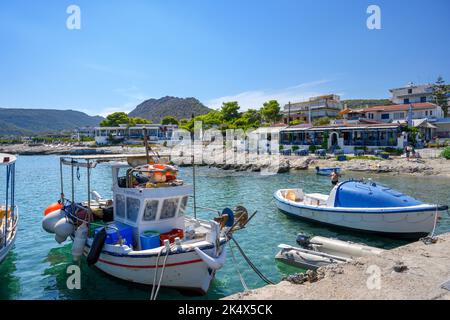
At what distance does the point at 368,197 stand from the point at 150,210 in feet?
34.4

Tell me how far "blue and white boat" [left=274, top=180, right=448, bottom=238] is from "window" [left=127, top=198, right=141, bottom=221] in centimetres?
1008

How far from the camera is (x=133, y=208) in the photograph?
36.9 ft

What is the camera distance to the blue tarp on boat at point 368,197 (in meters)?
15.6

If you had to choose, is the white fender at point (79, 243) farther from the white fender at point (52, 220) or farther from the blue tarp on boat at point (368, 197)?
the blue tarp on boat at point (368, 197)

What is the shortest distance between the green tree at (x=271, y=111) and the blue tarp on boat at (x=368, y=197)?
6722 cm

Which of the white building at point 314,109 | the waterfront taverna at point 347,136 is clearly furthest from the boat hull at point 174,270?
the white building at point 314,109

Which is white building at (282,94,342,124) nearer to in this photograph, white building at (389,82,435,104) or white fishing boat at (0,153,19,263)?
white building at (389,82,435,104)

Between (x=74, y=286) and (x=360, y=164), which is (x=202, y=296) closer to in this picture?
(x=74, y=286)

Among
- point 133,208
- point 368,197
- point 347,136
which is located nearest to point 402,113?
point 347,136
